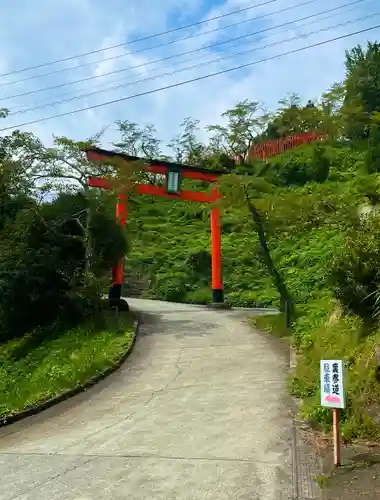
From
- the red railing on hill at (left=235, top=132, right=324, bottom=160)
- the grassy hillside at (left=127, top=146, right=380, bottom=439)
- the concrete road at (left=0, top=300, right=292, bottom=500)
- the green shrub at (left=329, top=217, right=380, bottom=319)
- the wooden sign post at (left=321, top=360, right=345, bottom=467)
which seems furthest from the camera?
the red railing on hill at (left=235, top=132, right=324, bottom=160)

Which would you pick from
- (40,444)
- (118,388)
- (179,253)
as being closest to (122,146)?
(179,253)

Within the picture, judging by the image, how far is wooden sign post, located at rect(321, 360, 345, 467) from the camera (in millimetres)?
5301

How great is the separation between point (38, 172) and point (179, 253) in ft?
38.0

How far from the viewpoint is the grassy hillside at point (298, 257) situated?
736cm

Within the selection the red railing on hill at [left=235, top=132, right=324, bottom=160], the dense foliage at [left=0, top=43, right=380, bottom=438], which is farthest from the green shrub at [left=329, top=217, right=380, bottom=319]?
the red railing on hill at [left=235, top=132, right=324, bottom=160]

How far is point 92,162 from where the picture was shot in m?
17.2

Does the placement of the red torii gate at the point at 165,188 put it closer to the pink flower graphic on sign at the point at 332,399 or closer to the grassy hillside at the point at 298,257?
the grassy hillside at the point at 298,257

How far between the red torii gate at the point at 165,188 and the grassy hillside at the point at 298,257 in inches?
50.8

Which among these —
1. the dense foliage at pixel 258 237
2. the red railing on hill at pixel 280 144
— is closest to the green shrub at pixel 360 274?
the dense foliage at pixel 258 237

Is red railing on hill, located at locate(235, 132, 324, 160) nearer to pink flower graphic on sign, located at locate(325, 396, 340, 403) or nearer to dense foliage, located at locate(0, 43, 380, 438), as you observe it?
dense foliage, located at locate(0, 43, 380, 438)

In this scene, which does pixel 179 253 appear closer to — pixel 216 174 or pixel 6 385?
pixel 216 174

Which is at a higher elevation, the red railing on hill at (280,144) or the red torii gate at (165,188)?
the red railing on hill at (280,144)

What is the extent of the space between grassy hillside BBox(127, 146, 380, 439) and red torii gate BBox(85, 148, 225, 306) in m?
1.29

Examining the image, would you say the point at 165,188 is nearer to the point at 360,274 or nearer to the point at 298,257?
the point at 298,257
